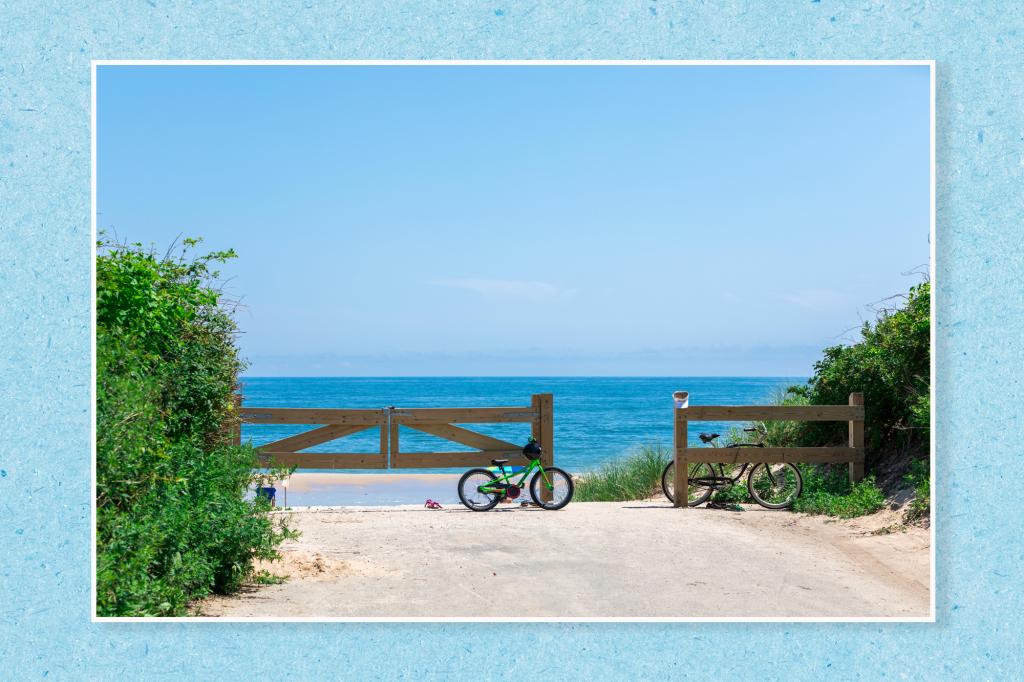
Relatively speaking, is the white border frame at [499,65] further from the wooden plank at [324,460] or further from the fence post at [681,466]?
the fence post at [681,466]

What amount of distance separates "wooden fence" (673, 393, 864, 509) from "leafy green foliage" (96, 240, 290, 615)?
461cm

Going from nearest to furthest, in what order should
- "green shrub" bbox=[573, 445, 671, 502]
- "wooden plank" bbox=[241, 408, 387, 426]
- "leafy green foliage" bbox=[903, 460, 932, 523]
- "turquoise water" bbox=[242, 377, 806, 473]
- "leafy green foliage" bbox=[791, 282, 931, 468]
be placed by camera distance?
"leafy green foliage" bbox=[903, 460, 932, 523], "leafy green foliage" bbox=[791, 282, 931, 468], "wooden plank" bbox=[241, 408, 387, 426], "green shrub" bbox=[573, 445, 671, 502], "turquoise water" bbox=[242, 377, 806, 473]

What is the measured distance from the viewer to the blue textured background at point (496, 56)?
4695mm

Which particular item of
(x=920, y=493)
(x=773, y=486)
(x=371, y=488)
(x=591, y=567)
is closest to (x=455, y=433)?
(x=773, y=486)

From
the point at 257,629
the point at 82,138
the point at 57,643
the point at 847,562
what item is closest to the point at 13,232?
the point at 82,138

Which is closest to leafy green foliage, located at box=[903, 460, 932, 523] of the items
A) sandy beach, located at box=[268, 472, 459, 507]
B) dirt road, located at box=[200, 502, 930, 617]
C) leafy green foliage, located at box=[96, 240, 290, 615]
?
dirt road, located at box=[200, 502, 930, 617]

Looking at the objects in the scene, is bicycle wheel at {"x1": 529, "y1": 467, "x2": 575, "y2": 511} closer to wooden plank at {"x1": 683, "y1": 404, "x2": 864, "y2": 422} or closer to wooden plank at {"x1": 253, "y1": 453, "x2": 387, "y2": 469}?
wooden plank at {"x1": 683, "y1": 404, "x2": 864, "y2": 422}

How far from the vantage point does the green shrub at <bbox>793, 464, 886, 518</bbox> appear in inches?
338

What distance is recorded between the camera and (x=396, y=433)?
9672 millimetres

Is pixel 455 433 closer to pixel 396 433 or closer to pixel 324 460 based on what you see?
pixel 396 433

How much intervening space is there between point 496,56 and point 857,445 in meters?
6.29

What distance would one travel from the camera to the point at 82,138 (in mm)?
4949

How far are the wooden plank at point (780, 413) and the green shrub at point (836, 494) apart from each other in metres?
0.63

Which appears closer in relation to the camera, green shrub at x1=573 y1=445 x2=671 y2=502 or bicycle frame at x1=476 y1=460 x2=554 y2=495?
bicycle frame at x1=476 y1=460 x2=554 y2=495
